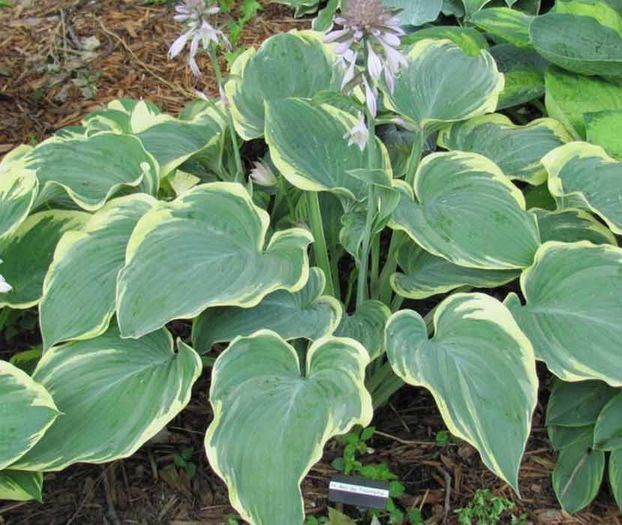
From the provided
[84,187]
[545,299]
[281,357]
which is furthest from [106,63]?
[545,299]

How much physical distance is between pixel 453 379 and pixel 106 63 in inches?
95.9

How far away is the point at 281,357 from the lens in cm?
181

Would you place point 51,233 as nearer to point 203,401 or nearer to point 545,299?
point 203,401

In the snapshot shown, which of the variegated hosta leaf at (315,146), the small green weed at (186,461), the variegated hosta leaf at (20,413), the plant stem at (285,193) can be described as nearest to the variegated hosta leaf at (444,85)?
the variegated hosta leaf at (315,146)

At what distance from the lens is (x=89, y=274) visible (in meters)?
1.94

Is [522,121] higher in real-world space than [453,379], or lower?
lower

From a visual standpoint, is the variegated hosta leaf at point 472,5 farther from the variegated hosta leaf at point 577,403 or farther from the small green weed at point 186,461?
the small green weed at point 186,461

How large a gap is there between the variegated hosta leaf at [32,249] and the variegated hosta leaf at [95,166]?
0.21 feet

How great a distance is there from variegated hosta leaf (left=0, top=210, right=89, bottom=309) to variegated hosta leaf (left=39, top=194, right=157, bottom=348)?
0.46ft

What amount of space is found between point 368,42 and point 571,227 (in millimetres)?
976

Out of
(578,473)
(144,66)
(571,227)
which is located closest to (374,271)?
(571,227)

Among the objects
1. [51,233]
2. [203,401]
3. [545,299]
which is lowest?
[203,401]

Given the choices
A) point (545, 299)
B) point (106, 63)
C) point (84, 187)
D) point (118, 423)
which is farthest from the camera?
point (106, 63)

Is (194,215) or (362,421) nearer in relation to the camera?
(362,421)
